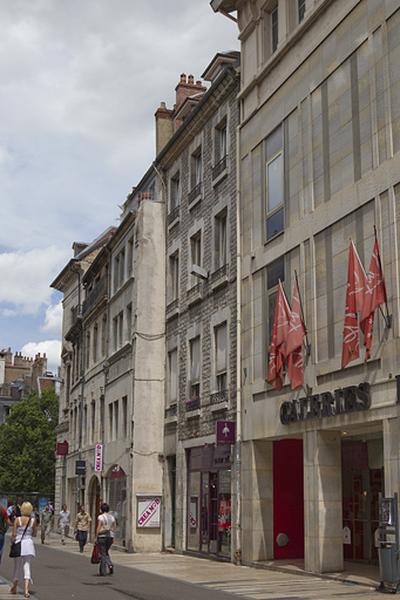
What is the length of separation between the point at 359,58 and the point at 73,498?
35631 mm

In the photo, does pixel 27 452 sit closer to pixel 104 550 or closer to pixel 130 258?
pixel 130 258

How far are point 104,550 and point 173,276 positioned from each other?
13156 mm

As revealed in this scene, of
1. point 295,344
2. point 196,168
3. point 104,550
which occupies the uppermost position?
point 196,168

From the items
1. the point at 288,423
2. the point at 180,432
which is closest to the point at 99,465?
the point at 180,432

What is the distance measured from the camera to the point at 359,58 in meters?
18.6

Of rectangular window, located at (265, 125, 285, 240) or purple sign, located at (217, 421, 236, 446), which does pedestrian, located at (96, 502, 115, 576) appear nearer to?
purple sign, located at (217, 421, 236, 446)

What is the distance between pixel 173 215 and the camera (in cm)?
3134

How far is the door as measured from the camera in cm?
2270

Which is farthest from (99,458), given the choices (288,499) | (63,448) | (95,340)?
(288,499)

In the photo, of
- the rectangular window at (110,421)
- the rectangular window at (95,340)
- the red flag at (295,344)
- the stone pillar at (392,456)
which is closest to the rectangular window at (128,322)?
the rectangular window at (110,421)

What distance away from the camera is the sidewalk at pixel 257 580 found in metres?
15.7

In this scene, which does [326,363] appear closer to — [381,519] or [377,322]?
[377,322]

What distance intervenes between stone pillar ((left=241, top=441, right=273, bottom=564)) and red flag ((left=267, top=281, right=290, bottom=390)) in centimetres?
255

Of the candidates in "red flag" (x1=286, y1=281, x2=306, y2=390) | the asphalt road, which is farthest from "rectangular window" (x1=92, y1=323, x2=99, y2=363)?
"red flag" (x1=286, y1=281, x2=306, y2=390)
